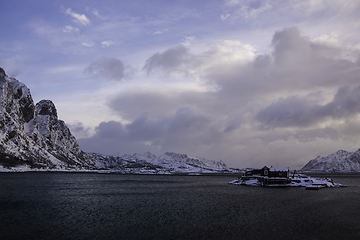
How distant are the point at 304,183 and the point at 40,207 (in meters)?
114

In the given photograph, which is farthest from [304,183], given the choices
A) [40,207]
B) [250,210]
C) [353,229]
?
[40,207]

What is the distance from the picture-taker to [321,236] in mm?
34062

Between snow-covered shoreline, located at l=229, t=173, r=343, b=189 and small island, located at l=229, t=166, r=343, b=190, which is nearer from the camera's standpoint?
snow-covered shoreline, located at l=229, t=173, r=343, b=189

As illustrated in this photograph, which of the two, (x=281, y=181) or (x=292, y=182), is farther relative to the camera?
(x=292, y=182)

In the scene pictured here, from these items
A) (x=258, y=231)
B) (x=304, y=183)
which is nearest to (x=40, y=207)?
(x=258, y=231)

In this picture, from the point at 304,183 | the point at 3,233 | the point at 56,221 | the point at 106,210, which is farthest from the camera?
the point at 304,183

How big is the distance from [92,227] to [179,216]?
15265mm

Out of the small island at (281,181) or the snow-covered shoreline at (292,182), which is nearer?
the snow-covered shoreline at (292,182)

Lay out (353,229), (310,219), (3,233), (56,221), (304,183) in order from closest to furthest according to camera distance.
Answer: (3,233) → (353,229) → (56,221) → (310,219) → (304,183)

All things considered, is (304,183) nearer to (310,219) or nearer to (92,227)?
(310,219)

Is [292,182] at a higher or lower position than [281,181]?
lower

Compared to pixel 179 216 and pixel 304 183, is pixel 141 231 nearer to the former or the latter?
pixel 179 216

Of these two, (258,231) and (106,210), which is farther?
(106,210)

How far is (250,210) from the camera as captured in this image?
5322 cm
